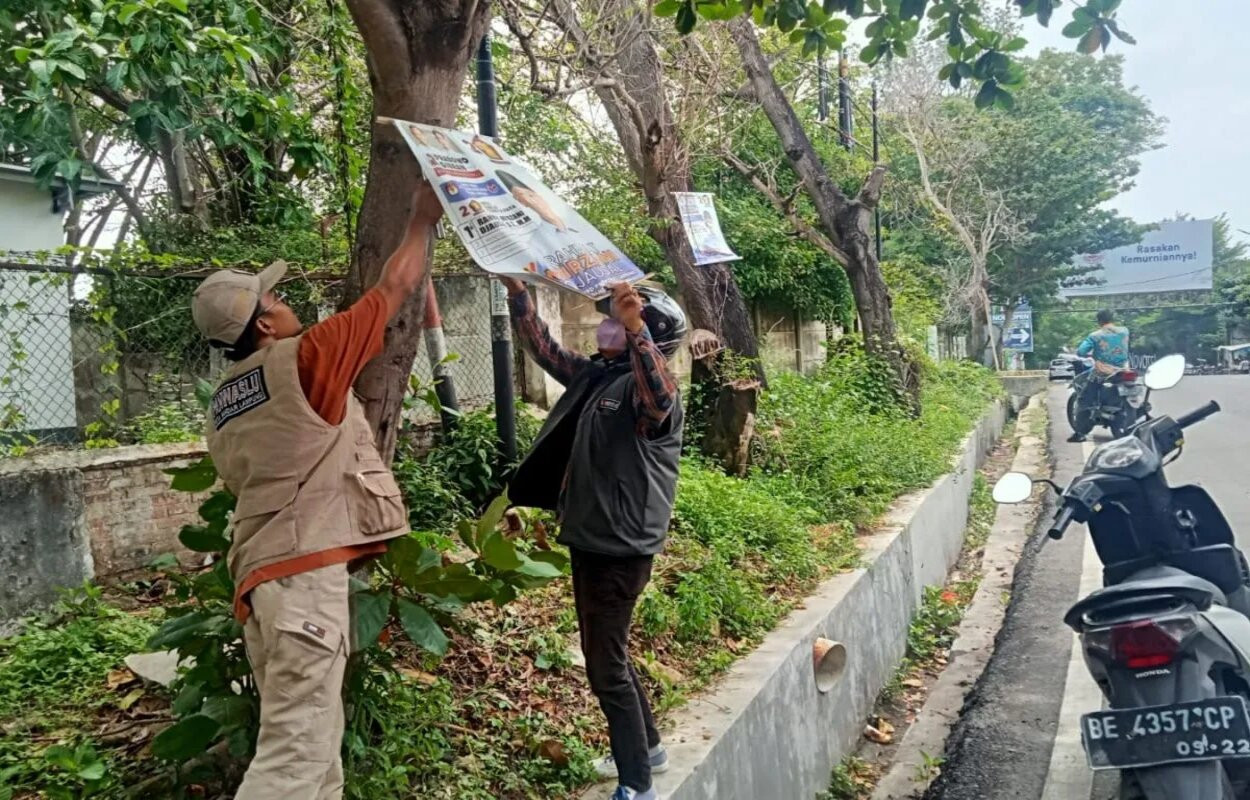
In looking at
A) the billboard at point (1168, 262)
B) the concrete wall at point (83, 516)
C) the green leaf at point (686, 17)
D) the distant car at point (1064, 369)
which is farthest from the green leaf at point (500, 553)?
the billboard at point (1168, 262)

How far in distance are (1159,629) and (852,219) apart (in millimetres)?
8368

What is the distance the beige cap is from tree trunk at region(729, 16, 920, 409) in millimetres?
8271

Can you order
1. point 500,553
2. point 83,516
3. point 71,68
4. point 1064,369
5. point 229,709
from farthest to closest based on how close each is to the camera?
1. point 1064,369
2. point 71,68
3. point 83,516
4. point 500,553
5. point 229,709

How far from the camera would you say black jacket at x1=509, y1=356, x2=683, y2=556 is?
288cm

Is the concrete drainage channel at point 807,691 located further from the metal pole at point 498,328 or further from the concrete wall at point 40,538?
the concrete wall at point 40,538

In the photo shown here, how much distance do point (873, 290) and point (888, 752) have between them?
7330mm

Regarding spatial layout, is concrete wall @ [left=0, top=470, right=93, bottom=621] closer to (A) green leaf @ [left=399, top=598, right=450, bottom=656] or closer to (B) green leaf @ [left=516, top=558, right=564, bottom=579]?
(A) green leaf @ [left=399, top=598, right=450, bottom=656]

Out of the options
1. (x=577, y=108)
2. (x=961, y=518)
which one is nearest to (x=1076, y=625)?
(x=961, y=518)

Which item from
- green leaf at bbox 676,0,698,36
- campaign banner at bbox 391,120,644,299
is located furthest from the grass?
green leaf at bbox 676,0,698,36

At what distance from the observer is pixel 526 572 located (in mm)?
2684

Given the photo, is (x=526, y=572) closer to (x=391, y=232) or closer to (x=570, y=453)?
(x=570, y=453)

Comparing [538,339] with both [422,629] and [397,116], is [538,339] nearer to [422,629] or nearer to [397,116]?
[397,116]

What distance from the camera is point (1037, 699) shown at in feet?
16.0

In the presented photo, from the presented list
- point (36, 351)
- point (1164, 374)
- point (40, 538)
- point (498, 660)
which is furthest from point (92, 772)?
point (1164, 374)
